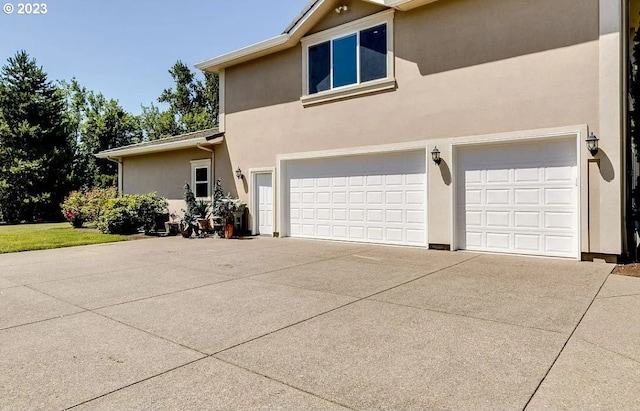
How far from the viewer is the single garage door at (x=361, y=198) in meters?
9.91

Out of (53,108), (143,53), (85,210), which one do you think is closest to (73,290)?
(85,210)

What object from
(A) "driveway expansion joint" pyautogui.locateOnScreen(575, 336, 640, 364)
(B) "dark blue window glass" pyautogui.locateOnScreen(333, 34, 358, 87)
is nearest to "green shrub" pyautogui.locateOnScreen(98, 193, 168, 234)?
(B) "dark blue window glass" pyautogui.locateOnScreen(333, 34, 358, 87)

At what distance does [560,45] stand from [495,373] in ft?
24.2

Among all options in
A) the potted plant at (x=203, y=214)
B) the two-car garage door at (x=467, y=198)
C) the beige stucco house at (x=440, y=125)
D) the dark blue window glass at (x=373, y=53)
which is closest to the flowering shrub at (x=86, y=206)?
the potted plant at (x=203, y=214)

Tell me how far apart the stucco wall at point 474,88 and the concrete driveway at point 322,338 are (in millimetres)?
2708

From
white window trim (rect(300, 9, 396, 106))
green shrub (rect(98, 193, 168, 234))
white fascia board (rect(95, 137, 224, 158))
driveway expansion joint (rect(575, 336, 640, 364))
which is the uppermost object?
white window trim (rect(300, 9, 396, 106))

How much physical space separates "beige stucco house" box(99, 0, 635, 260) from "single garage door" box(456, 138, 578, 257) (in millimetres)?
23

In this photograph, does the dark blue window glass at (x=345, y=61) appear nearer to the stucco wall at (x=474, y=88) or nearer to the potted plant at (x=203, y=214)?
the stucco wall at (x=474, y=88)

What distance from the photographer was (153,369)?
3.15 m

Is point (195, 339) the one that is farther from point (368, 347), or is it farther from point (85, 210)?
point (85, 210)

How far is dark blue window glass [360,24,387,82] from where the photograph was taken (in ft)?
33.6

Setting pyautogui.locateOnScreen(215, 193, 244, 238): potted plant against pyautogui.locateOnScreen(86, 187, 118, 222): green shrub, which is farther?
pyautogui.locateOnScreen(86, 187, 118, 222): green shrub

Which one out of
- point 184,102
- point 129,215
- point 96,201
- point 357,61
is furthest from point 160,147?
point 184,102

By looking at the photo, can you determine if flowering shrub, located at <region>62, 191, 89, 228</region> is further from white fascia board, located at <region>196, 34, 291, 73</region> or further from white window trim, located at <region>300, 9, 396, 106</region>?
white window trim, located at <region>300, 9, 396, 106</region>
